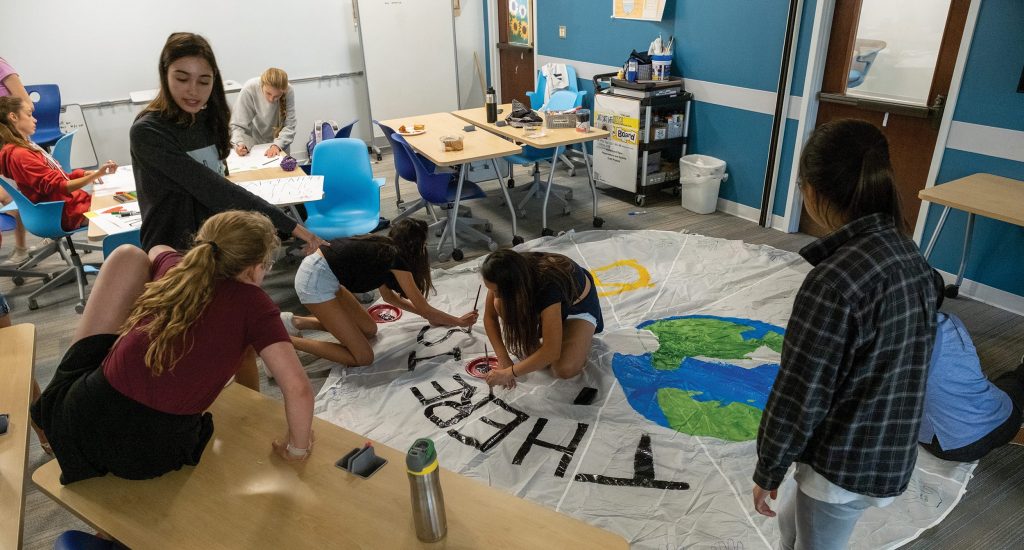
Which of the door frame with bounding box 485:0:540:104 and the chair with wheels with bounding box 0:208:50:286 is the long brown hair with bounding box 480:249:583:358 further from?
the door frame with bounding box 485:0:540:104

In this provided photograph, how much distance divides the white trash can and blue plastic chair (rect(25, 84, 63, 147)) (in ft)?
18.3

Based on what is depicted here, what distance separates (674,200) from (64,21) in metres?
5.81

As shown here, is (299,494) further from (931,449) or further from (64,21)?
(64,21)

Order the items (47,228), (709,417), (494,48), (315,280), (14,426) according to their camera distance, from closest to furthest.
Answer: (14,426)
(709,417)
(315,280)
(47,228)
(494,48)

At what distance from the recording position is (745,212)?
500cm

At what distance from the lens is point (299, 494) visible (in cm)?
150

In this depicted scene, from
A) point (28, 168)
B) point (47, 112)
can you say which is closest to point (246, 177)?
point (28, 168)

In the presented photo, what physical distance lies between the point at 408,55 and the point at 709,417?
5852 millimetres

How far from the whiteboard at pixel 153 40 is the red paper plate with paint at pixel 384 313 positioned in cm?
347

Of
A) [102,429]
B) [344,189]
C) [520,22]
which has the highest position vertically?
[520,22]

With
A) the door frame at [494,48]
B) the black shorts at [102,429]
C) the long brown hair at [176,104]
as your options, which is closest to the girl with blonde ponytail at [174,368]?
the black shorts at [102,429]

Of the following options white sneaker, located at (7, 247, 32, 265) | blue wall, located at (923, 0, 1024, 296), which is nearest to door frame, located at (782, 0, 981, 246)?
blue wall, located at (923, 0, 1024, 296)

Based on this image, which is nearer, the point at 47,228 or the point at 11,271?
the point at 47,228

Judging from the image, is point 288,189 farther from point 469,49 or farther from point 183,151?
point 469,49
